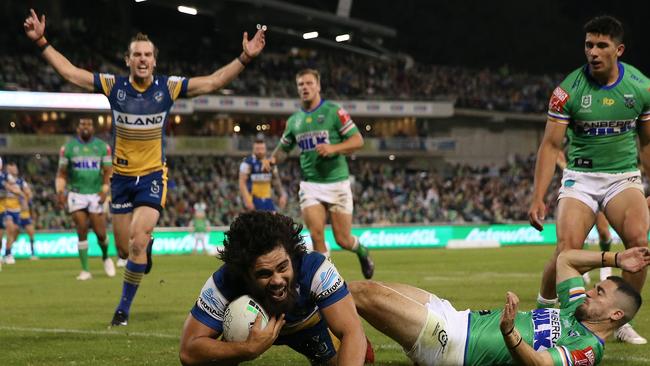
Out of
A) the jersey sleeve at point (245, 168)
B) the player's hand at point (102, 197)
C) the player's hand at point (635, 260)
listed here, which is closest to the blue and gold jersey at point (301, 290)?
the player's hand at point (635, 260)

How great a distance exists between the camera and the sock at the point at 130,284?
1001cm

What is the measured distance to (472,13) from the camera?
273 ft

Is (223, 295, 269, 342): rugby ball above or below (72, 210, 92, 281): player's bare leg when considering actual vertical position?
above

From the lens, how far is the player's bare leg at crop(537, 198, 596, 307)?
27.0 ft

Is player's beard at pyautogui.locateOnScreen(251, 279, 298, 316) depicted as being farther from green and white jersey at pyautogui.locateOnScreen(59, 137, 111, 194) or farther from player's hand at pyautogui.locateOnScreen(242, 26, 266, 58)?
green and white jersey at pyautogui.locateOnScreen(59, 137, 111, 194)

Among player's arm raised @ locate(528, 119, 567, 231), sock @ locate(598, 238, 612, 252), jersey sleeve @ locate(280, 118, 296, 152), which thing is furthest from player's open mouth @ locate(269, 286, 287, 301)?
sock @ locate(598, 238, 612, 252)

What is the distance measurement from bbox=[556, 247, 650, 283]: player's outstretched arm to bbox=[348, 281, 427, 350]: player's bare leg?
57.0 inches

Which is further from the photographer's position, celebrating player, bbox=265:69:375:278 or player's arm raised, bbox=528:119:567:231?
celebrating player, bbox=265:69:375:278

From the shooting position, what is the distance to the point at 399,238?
119ft

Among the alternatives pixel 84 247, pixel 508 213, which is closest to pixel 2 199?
pixel 84 247

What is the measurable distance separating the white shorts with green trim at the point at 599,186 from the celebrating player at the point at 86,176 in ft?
36.8

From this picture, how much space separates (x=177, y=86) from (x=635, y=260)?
17.7 feet

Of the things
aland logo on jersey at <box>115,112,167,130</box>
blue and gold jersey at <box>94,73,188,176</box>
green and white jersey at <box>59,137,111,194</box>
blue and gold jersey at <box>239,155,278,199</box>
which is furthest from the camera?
blue and gold jersey at <box>239,155,278,199</box>

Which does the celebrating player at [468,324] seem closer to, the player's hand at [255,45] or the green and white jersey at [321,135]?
the player's hand at [255,45]
